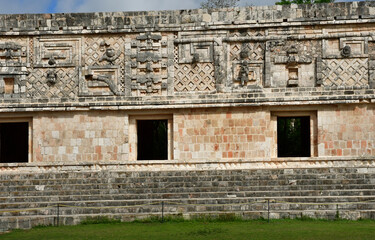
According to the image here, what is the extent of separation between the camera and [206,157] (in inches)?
570

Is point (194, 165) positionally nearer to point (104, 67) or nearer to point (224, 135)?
point (224, 135)

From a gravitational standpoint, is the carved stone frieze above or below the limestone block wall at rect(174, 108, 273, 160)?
above

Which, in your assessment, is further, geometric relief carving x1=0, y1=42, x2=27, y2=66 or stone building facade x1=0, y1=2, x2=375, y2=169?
geometric relief carving x1=0, y1=42, x2=27, y2=66

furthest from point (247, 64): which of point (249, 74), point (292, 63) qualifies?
point (292, 63)

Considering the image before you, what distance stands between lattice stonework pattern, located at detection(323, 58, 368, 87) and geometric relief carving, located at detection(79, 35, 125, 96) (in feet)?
16.9

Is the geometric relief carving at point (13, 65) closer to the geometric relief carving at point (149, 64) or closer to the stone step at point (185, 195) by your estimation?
the geometric relief carving at point (149, 64)

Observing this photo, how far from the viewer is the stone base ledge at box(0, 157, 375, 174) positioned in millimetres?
13953

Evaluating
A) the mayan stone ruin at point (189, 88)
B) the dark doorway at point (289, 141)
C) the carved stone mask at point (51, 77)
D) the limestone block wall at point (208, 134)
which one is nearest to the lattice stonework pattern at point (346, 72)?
the mayan stone ruin at point (189, 88)

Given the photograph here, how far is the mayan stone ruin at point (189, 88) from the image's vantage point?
46.7ft

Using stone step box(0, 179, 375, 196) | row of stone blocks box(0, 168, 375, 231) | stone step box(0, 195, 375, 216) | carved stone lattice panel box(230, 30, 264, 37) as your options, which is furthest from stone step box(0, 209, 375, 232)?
carved stone lattice panel box(230, 30, 264, 37)

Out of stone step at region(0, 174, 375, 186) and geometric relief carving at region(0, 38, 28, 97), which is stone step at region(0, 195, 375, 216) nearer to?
stone step at region(0, 174, 375, 186)

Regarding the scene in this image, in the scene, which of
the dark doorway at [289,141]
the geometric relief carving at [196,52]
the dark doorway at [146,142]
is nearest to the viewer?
the geometric relief carving at [196,52]

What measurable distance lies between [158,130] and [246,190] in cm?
1260

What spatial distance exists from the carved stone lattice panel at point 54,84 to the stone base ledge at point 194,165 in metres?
1.82
